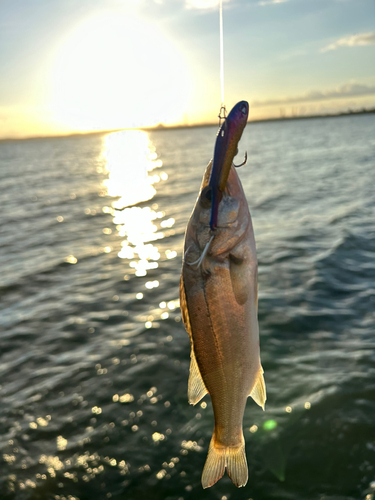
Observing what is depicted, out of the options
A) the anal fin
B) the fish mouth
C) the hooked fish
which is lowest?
the anal fin

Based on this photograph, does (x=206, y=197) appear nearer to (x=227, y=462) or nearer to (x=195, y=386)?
(x=195, y=386)

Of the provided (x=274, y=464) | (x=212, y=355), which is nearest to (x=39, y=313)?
(x=274, y=464)

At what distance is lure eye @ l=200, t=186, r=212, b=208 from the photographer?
7.67 ft

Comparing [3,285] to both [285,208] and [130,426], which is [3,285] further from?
[285,208]

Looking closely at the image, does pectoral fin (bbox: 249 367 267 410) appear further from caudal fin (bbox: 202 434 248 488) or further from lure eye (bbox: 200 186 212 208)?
lure eye (bbox: 200 186 212 208)

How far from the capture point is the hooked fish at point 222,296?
2424mm

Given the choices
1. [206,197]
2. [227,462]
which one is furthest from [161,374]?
[206,197]

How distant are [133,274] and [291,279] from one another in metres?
5.38

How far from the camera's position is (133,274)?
14.6m

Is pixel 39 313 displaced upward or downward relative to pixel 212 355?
downward

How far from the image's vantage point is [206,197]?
7.81 feet

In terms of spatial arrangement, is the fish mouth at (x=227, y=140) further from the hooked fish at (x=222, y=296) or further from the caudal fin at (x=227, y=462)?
the caudal fin at (x=227, y=462)

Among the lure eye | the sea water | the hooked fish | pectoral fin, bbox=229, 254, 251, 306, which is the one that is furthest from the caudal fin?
the sea water

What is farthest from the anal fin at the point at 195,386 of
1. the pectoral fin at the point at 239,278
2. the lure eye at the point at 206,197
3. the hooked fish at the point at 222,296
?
the lure eye at the point at 206,197
